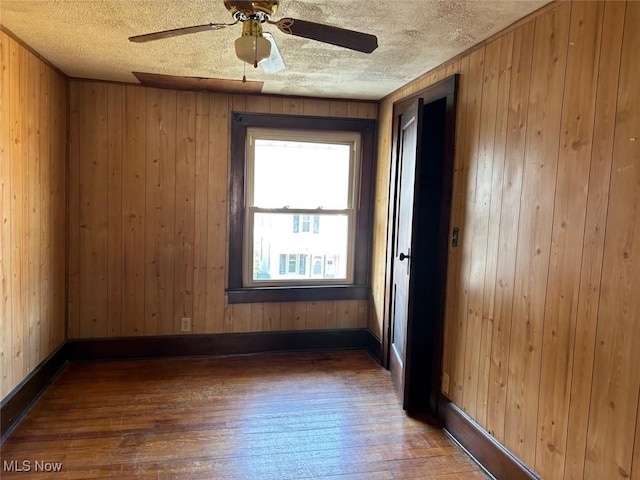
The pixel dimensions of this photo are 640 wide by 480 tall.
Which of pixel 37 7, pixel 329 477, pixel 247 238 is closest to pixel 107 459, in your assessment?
pixel 329 477

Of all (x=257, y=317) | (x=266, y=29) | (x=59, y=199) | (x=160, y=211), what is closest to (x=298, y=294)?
(x=257, y=317)

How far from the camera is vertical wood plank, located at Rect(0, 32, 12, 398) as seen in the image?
249 centimetres

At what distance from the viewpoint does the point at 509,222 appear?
7.47ft

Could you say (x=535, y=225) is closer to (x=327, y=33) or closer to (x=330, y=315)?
(x=327, y=33)

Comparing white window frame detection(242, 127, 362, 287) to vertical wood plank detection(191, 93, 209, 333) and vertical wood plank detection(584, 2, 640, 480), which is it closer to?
vertical wood plank detection(191, 93, 209, 333)

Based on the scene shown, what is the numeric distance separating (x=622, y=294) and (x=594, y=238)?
24cm

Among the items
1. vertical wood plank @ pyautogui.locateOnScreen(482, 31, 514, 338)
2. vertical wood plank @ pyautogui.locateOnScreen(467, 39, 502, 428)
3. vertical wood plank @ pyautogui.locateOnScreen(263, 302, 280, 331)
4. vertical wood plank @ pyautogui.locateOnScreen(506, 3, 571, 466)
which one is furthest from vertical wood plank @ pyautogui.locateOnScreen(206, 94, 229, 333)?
vertical wood plank @ pyautogui.locateOnScreen(506, 3, 571, 466)

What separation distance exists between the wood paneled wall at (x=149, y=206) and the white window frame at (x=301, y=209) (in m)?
0.19

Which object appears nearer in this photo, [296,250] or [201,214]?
[201,214]

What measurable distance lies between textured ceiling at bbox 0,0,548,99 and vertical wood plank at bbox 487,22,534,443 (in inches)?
7.9

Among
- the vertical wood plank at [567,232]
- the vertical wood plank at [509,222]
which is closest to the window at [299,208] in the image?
the vertical wood plank at [509,222]

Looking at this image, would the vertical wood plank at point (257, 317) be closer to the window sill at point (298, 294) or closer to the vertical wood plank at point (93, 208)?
the window sill at point (298, 294)

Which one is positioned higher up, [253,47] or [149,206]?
[253,47]

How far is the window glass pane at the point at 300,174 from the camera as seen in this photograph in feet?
13.1
